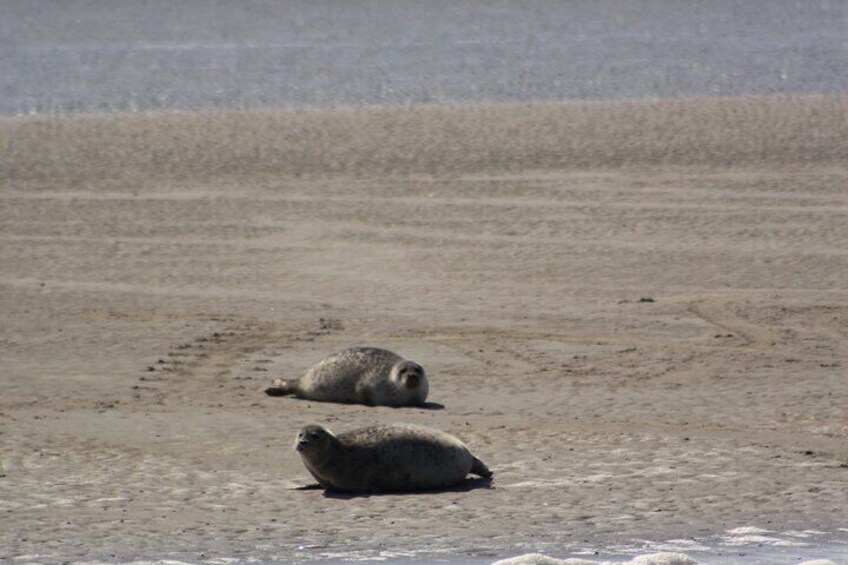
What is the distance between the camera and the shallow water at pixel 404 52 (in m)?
27.0

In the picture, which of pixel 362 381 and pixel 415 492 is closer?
pixel 415 492

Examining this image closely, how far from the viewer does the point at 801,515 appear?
746cm

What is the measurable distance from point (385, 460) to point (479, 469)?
1.50 ft

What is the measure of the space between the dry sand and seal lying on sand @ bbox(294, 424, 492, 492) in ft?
0.43

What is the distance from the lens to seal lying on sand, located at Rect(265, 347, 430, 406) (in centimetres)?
949

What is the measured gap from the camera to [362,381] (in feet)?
31.8

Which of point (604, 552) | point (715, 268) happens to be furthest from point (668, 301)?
point (604, 552)

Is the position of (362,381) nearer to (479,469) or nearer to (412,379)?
(412,379)

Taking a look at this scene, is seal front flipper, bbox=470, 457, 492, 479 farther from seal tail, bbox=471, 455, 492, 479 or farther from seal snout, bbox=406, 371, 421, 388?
seal snout, bbox=406, 371, 421, 388

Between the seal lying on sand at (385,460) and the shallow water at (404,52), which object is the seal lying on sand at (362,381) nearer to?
the seal lying on sand at (385,460)

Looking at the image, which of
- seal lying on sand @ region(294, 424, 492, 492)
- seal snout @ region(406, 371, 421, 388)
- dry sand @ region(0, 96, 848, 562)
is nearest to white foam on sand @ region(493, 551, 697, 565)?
dry sand @ region(0, 96, 848, 562)

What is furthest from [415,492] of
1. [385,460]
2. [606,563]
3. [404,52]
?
[404,52]

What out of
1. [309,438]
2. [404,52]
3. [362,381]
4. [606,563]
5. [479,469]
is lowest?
[606,563]

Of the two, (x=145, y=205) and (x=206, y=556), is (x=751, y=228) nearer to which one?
(x=145, y=205)
